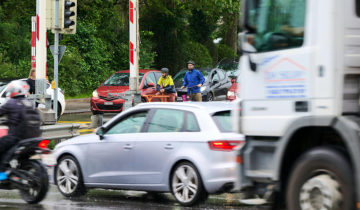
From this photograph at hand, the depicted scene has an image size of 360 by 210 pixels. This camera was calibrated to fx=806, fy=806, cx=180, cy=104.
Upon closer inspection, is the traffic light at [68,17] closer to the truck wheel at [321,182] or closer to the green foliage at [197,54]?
the truck wheel at [321,182]

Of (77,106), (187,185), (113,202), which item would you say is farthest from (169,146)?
(77,106)

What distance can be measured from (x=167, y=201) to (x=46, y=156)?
76.6 inches

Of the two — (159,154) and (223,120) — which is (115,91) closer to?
(159,154)

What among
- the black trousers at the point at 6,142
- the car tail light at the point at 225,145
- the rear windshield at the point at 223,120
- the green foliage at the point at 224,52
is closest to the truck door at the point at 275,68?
the car tail light at the point at 225,145

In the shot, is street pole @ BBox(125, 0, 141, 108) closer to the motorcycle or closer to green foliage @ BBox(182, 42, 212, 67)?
the motorcycle

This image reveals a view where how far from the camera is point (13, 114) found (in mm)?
10914

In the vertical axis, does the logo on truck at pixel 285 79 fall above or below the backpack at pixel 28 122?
above

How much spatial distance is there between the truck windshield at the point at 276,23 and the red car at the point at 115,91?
1653 cm

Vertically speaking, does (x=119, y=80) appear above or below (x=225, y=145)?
above

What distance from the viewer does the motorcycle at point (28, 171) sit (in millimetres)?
10891

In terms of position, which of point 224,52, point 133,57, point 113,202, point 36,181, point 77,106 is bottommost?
point 113,202

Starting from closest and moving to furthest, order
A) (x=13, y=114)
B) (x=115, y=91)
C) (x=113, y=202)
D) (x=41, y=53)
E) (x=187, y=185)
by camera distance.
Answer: (x=187, y=185)
(x=13, y=114)
(x=113, y=202)
(x=41, y=53)
(x=115, y=91)

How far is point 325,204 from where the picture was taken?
7496 millimetres

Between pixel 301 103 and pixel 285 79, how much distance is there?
1.12 ft
